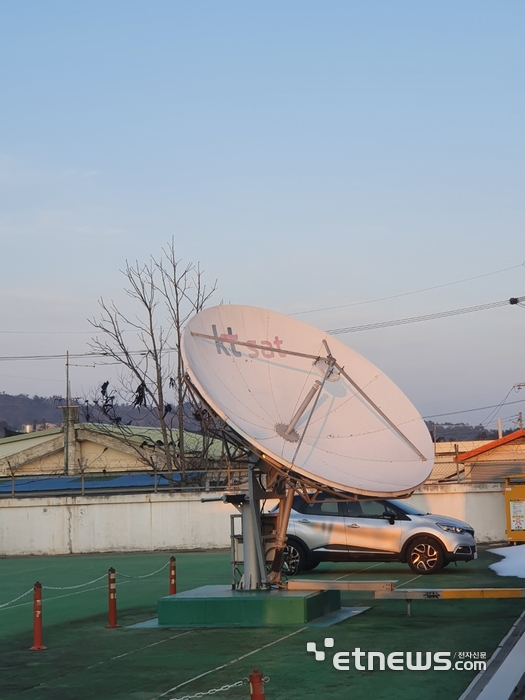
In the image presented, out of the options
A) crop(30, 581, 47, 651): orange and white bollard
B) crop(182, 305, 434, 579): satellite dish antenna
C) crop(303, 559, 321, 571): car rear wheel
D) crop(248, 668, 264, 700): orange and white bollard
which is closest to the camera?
crop(248, 668, 264, 700): orange and white bollard

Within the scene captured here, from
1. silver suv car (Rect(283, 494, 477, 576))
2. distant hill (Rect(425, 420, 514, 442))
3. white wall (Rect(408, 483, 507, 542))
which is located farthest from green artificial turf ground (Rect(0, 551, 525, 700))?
distant hill (Rect(425, 420, 514, 442))

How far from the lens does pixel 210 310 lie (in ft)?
50.2

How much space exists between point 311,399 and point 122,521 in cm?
1548

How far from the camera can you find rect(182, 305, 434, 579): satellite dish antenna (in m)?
13.6

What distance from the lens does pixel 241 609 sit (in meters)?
13.3

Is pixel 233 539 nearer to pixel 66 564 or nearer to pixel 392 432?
pixel 392 432

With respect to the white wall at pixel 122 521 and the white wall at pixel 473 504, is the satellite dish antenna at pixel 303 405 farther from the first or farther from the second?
the white wall at pixel 122 521

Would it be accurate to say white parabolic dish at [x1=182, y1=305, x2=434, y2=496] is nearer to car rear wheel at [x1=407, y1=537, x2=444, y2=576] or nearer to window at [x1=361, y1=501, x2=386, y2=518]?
car rear wheel at [x1=407, y1=537, x2=444, y2=576]

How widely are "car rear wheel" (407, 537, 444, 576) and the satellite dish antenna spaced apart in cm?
477

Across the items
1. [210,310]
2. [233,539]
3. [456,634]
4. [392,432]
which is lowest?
[456,634]

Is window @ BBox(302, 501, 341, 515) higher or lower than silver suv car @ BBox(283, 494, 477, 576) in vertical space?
higher

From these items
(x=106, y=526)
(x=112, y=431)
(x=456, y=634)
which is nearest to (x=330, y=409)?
(x=456, y=634)

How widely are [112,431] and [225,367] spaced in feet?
126

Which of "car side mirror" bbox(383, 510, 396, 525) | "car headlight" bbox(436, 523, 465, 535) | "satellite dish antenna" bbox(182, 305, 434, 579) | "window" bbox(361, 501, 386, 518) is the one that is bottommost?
"car headlight" bbox(436, 523, 465, 535)
